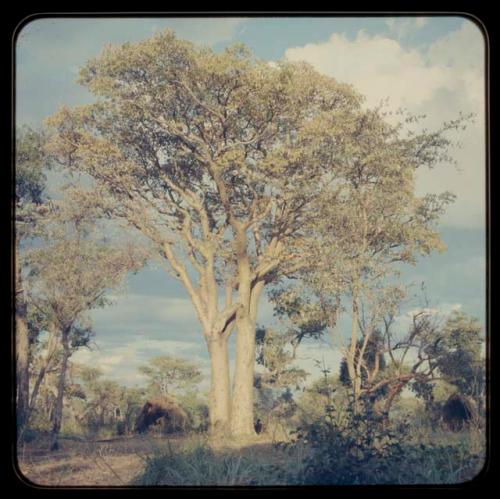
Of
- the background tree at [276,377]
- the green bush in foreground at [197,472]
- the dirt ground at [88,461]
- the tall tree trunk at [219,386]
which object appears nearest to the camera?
the green bush in foreground at [197,472]

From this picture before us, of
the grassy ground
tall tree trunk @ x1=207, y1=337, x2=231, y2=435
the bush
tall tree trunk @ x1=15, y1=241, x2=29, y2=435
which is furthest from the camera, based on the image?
tall tree trunk @ x1=207, y1=337, x2=231, y2=435

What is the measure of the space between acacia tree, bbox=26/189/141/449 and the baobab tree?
0.39 metres

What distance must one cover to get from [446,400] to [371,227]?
5.62 ft

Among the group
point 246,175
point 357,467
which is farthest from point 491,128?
point 246,175

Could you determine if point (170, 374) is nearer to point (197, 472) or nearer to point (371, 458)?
point (197, 472)

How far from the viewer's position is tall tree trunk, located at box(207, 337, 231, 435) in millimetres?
6848

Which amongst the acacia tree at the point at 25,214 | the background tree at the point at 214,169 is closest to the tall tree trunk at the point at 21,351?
the acacia tree at the point at 25,214

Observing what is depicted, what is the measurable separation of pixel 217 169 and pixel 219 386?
6.87 ft

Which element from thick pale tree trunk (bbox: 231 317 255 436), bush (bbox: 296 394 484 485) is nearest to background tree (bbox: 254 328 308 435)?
thick pale tree trunk (bbox: 231 317 255 436)

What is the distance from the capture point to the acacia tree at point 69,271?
623cm

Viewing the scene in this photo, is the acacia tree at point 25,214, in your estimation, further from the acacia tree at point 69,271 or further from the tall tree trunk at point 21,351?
the acacia tree at point 69,271

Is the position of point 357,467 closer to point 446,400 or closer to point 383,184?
point 446,400

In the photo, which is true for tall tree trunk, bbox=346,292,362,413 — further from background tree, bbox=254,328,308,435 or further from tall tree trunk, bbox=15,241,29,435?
tall tree trunk, bbox=15,241,29,435

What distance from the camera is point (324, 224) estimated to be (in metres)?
6.99
